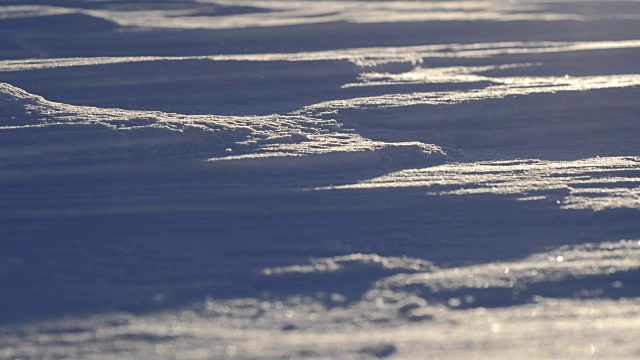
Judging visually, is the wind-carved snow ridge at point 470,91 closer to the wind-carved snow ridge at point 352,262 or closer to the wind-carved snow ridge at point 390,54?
the wind-carved snow ridge at point 390,54

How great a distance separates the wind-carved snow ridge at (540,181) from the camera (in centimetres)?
383

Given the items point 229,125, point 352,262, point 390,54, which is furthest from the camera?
point 390,54

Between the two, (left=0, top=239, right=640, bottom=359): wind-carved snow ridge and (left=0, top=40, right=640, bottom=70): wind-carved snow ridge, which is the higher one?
(left=0, top=40, right=640, bottom=70): wind-carved snow ridge

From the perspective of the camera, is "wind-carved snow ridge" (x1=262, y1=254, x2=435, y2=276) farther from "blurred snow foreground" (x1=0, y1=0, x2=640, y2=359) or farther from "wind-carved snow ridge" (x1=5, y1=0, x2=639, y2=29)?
"wind-carved snow ridge" (x1=5, y1=0, x2=639, y2=29)

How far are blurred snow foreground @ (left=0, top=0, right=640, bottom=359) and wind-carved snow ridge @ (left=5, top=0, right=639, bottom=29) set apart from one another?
0.48 metres

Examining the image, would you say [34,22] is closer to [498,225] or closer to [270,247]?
[270,247]

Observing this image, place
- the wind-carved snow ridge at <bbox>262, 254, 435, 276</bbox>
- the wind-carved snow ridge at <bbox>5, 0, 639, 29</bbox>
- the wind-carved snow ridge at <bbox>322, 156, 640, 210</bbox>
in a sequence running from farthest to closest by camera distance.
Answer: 1. the wind-carved snow ridge at <bbox>5, 0, 639, 29</bbox>
2. the wind-carved snow ridge at <bbox>322, 156, 640, 210</bbox>
3. the wind-carved snow ridge at <bbox>262, 254, 435, 276</bbox>

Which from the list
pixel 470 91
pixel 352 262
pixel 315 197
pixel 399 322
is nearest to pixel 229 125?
pixel 315 197

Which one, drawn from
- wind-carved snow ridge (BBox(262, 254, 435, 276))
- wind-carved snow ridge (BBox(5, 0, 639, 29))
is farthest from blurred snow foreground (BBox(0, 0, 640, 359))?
wind-carved snow ridge (BBox(5, 0, 639, 29))

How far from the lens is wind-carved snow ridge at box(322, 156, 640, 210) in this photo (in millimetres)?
3832

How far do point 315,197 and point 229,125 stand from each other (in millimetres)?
724

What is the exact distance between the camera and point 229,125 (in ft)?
14.2

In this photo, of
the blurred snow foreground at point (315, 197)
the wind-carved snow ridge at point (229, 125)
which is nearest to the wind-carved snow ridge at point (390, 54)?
the blurred snow foreground at point (315, 197)

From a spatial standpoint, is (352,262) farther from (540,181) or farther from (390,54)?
(390,54)
